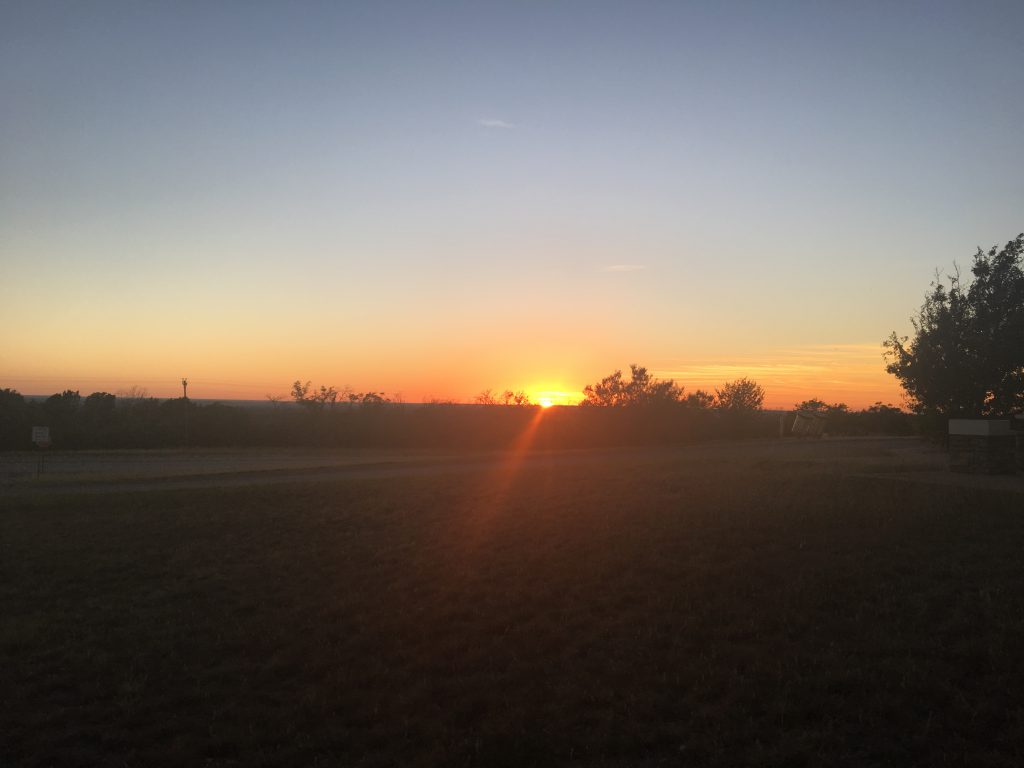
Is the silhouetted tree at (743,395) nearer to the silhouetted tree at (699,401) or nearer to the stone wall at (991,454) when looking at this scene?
the silhouetted tree at (699,401)

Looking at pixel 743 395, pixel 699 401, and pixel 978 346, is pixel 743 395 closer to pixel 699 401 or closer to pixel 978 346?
pixel 699 401

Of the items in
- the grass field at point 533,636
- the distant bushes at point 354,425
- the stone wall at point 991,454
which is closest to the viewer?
the grass field at point 533,636

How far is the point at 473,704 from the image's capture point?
669cm

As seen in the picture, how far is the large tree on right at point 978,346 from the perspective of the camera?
25.2 meters

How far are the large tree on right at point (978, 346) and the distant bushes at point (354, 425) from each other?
19368mm

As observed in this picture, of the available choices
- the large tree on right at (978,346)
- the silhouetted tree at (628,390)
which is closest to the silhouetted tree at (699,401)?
the silhouetted tree at (628,390)

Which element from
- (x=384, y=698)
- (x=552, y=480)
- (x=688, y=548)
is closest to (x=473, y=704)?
(x=384, y=698)

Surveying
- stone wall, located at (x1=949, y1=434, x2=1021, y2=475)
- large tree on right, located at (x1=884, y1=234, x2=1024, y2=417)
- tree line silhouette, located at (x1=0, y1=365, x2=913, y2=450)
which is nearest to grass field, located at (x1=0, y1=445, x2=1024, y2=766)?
stone wall, located at (x1=949, y1=434, x2=1021, y2=475)

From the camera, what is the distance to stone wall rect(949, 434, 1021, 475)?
60.3 ft

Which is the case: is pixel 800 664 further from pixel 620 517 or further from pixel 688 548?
pixel 620 517

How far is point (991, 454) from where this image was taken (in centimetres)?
1841

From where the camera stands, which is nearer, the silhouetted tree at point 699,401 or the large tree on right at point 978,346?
the large tree on right at point 978,346

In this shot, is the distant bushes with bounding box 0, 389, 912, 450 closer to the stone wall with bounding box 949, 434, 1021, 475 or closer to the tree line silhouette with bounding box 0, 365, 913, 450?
the tree line silhouette with bounding box 0, 365, 913, 450

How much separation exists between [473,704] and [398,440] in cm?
4002
